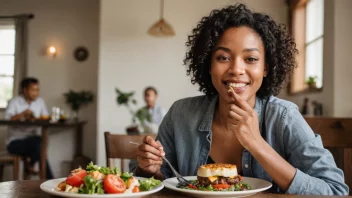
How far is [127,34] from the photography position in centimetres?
569

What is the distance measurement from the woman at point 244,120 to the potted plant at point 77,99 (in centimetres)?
555

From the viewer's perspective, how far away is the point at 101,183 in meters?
0.95

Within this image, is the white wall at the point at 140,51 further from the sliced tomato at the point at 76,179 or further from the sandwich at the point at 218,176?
the sliced tomato at the point at 76,179

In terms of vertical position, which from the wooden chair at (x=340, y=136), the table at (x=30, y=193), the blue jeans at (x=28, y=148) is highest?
the wooden chair at (x=340, y=136)

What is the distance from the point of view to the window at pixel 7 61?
7086 mm

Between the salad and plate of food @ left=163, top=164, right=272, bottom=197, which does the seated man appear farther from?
the salad

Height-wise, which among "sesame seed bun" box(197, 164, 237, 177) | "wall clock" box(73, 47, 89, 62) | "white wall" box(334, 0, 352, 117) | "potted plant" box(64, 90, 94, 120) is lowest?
"sesame seed bun" box(197, 164, 237, 177)

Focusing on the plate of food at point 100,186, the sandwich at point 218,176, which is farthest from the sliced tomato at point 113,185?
the sandwich at point 218,176

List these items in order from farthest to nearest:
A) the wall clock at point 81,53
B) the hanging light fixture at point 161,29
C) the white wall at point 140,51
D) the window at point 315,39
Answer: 1. the wall clock at point 81,53
2. the white wall at point 140,51
3. the hanging light fixture at point 161,29
4. the window at point 315,39

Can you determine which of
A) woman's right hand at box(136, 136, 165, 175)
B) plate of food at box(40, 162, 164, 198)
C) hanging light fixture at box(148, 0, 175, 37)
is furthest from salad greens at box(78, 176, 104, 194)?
hanging light fixture at box(148, 0, 175, 37)

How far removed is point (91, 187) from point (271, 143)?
0.63m

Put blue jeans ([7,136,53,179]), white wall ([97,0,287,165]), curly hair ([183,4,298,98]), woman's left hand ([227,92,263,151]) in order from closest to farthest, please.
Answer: woman's left hand ([227,92,263,151])
curly hair ([183,4,298,98])
blue jeans ([7,136,53,179])
white wall ([97,0,287,165])

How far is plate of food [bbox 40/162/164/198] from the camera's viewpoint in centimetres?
92

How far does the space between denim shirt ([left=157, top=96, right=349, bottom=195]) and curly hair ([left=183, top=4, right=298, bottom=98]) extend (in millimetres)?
79
